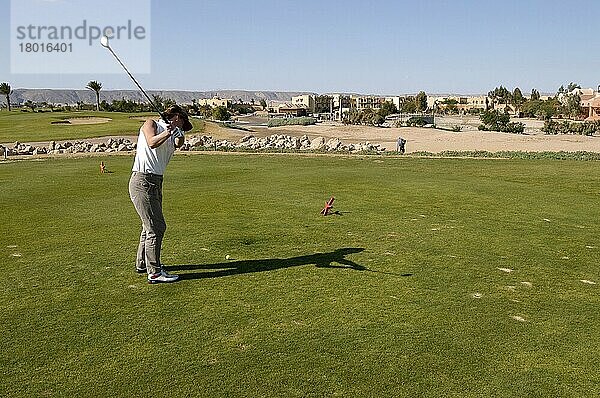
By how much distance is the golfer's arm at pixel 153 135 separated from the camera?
888cm

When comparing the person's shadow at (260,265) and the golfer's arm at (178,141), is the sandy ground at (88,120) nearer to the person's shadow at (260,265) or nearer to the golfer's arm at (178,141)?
the person's shadow at (260,265)

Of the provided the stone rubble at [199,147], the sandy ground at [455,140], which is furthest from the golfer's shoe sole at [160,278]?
the sandy ground at [455,140]

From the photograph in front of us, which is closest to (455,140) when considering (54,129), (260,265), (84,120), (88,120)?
(54,129)

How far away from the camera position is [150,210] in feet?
30.8

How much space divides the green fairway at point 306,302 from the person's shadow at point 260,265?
0.05 meters

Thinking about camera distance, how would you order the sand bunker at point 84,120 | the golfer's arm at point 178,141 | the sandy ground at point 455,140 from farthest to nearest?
the sand bunker at point 84,120 → the sandy ground at point 455,140 → the golfer's arm at point 178,141

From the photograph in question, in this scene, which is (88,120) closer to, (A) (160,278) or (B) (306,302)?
(A) (160,278)

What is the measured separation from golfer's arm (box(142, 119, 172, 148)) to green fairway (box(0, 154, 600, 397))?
82.8 inches

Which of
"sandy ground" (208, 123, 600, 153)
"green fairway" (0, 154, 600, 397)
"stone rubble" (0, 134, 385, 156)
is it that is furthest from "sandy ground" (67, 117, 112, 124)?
"green fairway" (0, 154, 600, 397)

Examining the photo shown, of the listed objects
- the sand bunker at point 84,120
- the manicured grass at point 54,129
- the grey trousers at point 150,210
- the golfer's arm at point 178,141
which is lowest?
the grey trousers at point 150,210

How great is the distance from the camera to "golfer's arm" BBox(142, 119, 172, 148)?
8.88m

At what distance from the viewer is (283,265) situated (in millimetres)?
10391

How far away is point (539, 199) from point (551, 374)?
13108 millimetres

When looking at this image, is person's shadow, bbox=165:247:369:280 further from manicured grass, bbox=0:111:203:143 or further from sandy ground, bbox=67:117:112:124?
sandy ground, bbox=67:117:112:124
